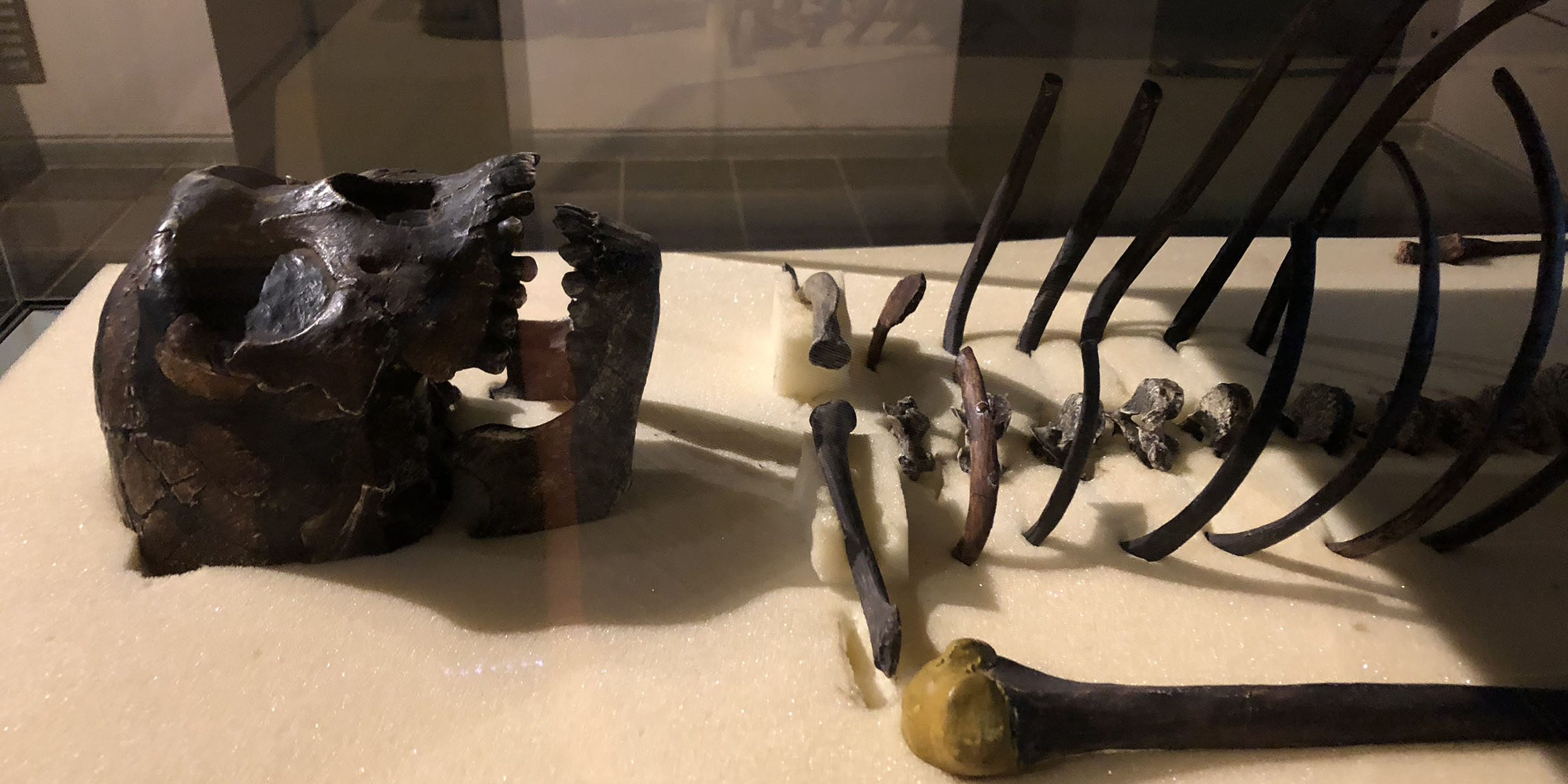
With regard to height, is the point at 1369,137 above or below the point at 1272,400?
above

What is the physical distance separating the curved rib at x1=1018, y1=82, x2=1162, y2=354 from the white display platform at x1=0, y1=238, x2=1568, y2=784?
0.59ft

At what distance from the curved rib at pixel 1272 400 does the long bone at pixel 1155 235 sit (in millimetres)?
149

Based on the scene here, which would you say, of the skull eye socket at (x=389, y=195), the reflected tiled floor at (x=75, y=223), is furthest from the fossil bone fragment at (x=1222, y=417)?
the reflected tiled floor at (x=75, y=223)

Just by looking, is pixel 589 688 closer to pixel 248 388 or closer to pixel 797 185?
pixel 248 388

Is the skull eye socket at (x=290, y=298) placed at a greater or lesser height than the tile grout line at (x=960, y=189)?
greater

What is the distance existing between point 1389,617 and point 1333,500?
0.55 feet

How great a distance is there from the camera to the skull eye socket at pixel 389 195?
1.11 metres

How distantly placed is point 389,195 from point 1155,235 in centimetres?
112

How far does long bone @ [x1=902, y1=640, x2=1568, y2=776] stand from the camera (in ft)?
3.06

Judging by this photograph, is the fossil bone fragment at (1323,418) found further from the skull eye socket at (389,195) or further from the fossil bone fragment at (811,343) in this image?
the skull eye socket at (389,195)

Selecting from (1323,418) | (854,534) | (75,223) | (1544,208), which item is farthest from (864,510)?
(75,223)

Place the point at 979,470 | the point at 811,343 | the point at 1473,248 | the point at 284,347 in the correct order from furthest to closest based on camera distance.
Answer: the point at 1473,248 → the point at 811,343 → the point at 979,470 → the point at 284,347

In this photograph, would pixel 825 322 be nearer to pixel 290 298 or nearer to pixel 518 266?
pixel 518 266

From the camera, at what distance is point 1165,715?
979 mm
